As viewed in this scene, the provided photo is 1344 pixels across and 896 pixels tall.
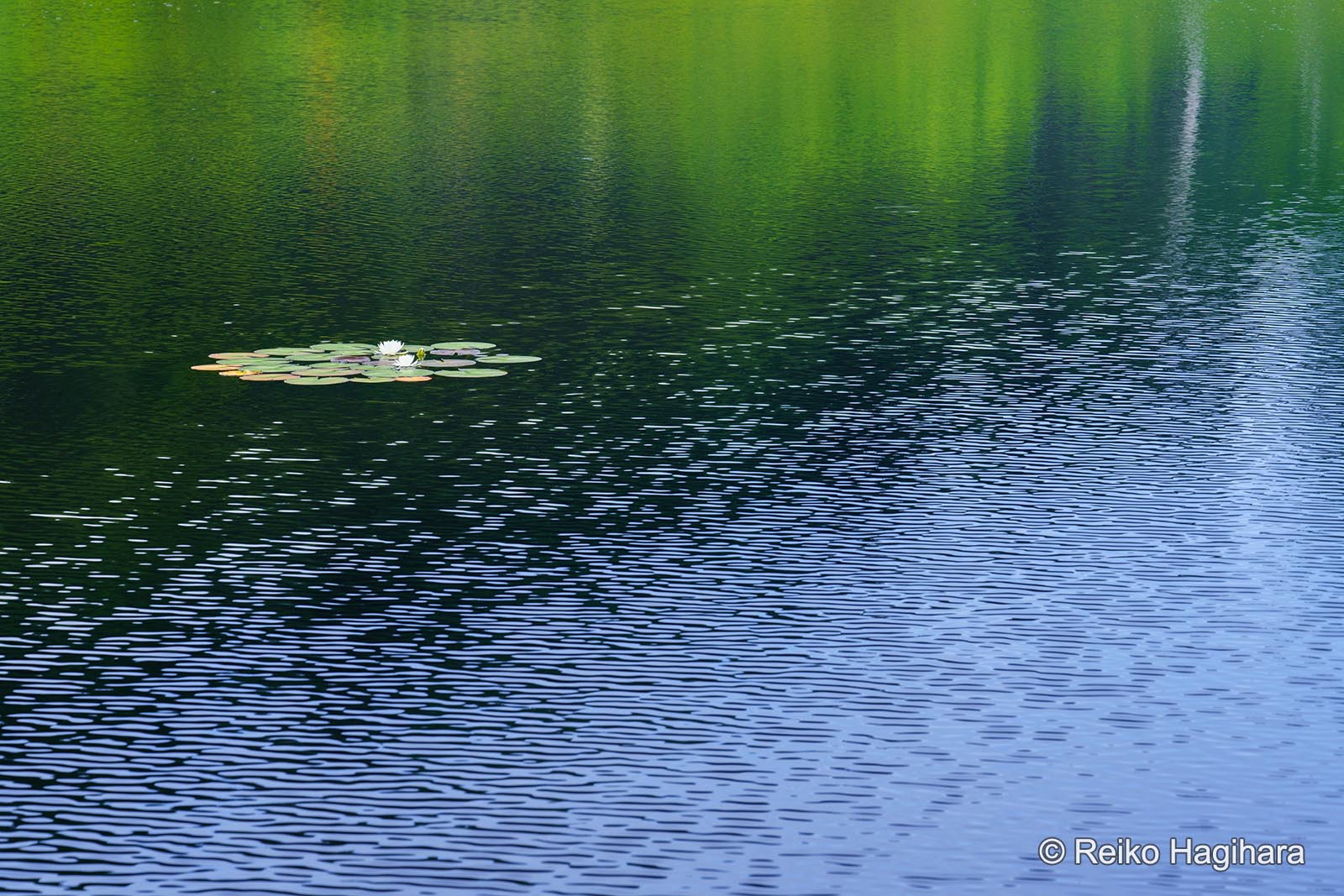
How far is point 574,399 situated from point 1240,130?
1755cm

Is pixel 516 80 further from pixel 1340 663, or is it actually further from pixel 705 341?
pixel 1340 663

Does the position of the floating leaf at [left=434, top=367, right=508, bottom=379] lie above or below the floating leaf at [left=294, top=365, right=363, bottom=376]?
below

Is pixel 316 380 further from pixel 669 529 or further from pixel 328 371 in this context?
pixel 669 529

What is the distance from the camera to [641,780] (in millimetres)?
7570

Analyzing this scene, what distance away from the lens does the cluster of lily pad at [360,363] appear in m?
13.7

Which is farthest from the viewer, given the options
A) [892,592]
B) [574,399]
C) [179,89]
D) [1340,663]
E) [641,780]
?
[179,89]

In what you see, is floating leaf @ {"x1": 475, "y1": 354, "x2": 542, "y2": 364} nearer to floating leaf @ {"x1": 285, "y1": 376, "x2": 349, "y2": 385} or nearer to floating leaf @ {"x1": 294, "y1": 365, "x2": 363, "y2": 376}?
floating leaf @ {"x1": 294, "y1": 365, "x2": 363, "y2": 376}

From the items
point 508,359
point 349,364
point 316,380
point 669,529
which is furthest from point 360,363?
point 669,529

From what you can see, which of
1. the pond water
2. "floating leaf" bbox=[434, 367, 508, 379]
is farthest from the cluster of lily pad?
the pond water

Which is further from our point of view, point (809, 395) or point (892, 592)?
point (809, 395)

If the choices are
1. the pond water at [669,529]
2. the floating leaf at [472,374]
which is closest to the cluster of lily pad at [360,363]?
the floating leaf at [472,374]

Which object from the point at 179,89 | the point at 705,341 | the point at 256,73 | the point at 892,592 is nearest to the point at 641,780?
the point at 892,592

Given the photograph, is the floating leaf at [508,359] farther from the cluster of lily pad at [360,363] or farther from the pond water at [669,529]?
the pond water at [669,529]

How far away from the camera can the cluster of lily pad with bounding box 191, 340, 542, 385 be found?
1367 cm
